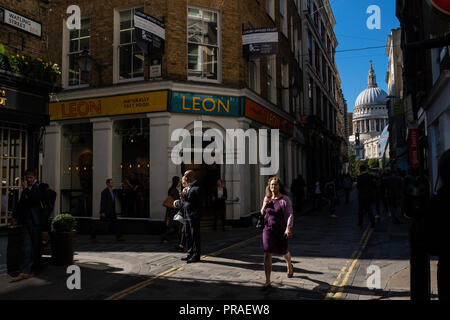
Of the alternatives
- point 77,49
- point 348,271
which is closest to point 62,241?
point 348,271

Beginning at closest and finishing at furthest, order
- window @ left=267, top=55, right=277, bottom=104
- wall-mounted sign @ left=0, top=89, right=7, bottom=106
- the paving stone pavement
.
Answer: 1. the paving stone pavement
2. wall-mounted sign @ left=0, top=89, right=7, bottom=106
3. window @ left=267, top=55, right=277, bottom=104

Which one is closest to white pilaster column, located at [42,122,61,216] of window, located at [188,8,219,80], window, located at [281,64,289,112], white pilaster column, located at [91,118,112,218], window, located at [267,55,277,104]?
white pilaster column, located at [91,118,112,218]

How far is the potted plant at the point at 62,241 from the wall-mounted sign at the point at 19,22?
4265 millimetres

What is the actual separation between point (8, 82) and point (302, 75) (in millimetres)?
21365

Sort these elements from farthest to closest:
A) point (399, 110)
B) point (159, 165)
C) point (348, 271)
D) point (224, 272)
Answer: point (399, 110) → point (159, 165) → point (224, 272) → point (348, 271)

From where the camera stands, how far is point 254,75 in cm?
1579

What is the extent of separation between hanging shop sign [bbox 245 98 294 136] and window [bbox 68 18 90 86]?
21.3ft

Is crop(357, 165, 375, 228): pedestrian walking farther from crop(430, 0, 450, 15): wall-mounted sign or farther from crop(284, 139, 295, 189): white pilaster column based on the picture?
→ crop(284, 139, 295, 189): white pilaster column

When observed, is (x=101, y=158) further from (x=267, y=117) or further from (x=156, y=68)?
(x=267, y=117)

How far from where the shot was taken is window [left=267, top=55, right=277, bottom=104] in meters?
17.5

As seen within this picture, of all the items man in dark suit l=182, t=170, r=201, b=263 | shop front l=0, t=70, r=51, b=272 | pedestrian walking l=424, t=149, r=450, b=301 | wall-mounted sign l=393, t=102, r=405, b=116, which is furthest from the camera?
wall-mounted sign l=393, t=102, r=405, b=116

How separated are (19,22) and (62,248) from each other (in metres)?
5.00
